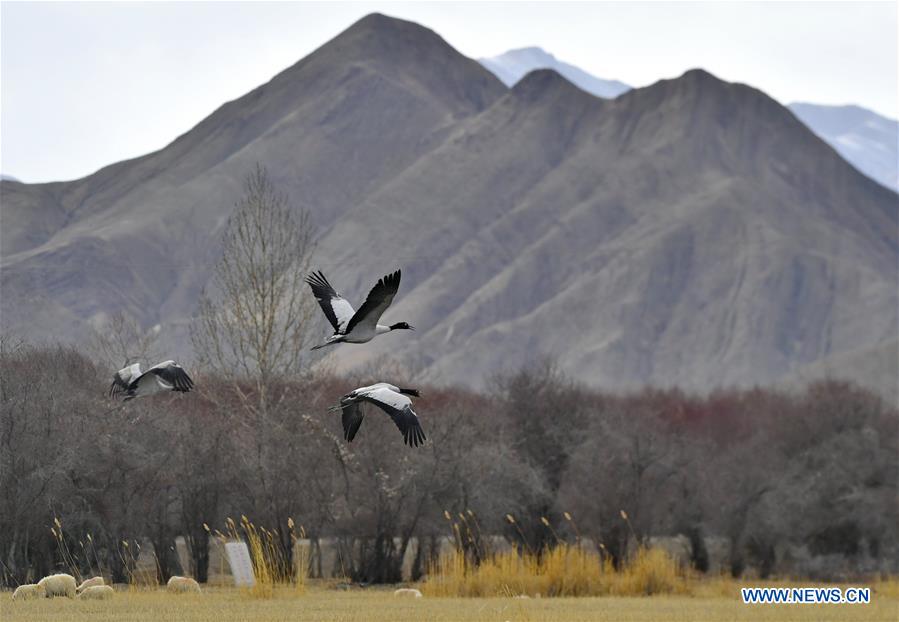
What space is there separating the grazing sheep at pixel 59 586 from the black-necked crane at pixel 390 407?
222 inches

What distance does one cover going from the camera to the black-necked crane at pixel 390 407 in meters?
20.2

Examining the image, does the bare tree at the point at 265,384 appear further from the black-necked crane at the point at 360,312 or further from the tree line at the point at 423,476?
the black-necked crane at the point at 360,312

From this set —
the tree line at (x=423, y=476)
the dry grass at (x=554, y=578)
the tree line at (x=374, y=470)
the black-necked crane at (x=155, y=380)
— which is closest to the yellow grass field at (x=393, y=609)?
the dry grass at (x=554, y=578)

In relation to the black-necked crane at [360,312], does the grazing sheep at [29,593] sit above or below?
below

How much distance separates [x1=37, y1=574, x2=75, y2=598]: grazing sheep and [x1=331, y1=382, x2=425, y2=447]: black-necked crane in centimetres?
564

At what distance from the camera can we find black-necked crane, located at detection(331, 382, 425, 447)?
2020 cm

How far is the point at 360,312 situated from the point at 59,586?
24.4 ft

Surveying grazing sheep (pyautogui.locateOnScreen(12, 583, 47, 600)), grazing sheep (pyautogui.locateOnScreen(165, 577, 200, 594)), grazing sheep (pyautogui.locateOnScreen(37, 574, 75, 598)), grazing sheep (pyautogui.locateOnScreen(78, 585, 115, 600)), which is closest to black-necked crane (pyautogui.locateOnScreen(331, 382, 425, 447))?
grazing sheep (pyautogui.locateOnScreen(78, 585, 115, 600))

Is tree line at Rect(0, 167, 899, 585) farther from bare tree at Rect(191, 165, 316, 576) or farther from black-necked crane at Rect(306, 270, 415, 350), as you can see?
black-necked crane at Rect(306, 270, 415, 350)

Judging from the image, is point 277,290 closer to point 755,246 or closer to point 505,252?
point 755,246

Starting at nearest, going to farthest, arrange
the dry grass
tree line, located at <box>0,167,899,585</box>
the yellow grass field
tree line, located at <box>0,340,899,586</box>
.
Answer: the yellow grass field → the dry grass → tree line, located at <box>0,340,899,586</box> → tree line, located at <box>0,167,899,585</box>

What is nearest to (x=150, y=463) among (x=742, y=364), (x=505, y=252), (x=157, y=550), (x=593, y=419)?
A: (x=157, y=550)

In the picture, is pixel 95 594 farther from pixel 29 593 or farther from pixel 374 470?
pixel 374 470

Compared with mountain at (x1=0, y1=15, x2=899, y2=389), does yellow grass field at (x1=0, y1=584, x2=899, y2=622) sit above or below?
below
